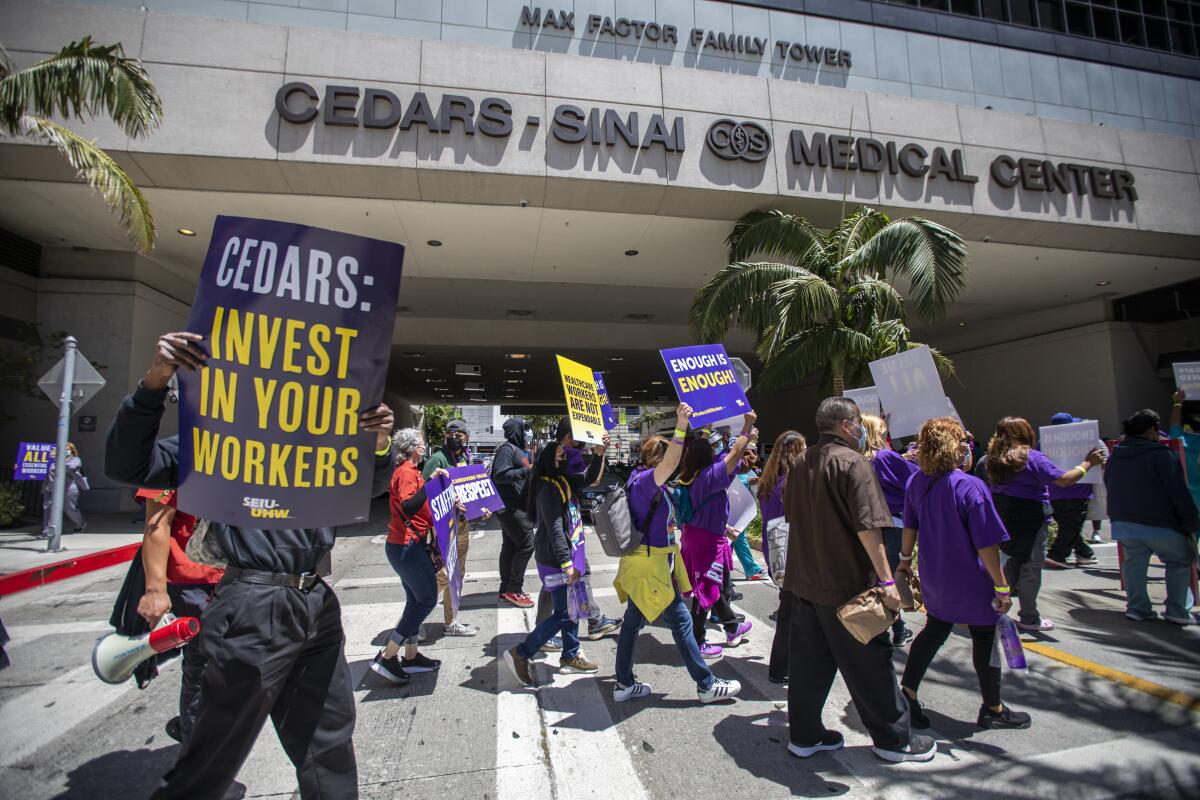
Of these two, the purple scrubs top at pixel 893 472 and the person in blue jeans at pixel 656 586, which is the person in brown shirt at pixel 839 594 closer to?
the person in blue jeans at pixel 656 586

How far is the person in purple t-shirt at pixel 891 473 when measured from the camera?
189 inches

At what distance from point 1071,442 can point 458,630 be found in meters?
6.68

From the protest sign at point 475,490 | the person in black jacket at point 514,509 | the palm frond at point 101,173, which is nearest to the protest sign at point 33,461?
the palm frond at point 101,173

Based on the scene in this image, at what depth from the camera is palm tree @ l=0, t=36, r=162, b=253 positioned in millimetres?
7312

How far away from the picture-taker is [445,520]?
470cm

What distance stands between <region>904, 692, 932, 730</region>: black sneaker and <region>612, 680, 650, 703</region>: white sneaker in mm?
1657

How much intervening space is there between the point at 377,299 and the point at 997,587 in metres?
3.76

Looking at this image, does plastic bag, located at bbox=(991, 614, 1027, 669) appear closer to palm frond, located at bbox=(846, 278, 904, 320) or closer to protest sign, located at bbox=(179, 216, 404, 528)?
protest sign, located at bbox=(179, 216, 404, 528)

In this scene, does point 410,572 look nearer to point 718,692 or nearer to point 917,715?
point 718,692

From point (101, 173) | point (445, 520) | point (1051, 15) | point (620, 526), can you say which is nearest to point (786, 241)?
point (620, 526)

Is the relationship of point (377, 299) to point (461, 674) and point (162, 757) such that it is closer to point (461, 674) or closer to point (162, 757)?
point (162, 757)

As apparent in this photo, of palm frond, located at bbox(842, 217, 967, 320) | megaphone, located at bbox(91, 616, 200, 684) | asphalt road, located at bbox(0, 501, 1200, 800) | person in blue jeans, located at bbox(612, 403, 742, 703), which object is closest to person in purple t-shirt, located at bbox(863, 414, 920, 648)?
asphalt road, located at bbox(0, 501, 1200, 800)

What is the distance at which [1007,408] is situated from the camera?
2092 cm

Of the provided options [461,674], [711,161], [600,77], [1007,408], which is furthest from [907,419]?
[1007,408]
